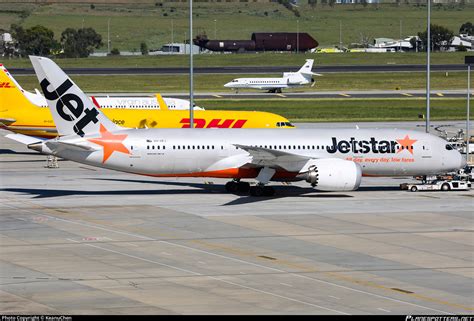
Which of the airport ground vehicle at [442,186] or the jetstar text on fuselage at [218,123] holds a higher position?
the jetstar text on fuselage at [218,123]

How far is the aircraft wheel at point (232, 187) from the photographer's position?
186 feet

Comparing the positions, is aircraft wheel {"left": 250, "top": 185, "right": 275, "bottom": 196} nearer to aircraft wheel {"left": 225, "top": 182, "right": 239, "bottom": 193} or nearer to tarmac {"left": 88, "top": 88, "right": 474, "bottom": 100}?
aircraft wheel {"left": 225, "top": 182, "right": 239, "bottom": 193}

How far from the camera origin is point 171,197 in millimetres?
54812

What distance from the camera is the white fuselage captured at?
177ft

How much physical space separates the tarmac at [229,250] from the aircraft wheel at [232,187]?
0.72 metres

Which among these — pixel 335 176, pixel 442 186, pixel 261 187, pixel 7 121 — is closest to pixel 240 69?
pixel 7 121

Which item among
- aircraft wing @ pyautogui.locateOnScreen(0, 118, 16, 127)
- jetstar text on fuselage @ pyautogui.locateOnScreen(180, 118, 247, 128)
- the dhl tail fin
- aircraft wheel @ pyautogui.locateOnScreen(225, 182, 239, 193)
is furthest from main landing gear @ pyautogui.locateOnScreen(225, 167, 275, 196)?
the dhl tail fin

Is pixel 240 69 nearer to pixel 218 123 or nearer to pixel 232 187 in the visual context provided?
pixel 218 123

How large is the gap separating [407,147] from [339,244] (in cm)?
1705

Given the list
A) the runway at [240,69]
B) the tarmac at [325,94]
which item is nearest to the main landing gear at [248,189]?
the tarmac at [325,94]

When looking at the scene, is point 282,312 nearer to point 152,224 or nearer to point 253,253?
point 253,253

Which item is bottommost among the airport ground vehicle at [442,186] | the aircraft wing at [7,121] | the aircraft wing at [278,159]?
the airport ground vehicle at [442,186]

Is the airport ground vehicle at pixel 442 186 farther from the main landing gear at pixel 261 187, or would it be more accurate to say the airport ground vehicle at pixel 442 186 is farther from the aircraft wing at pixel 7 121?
the aircraft wing at pixel 7 121

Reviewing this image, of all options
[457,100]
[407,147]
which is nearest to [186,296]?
[407,147]
